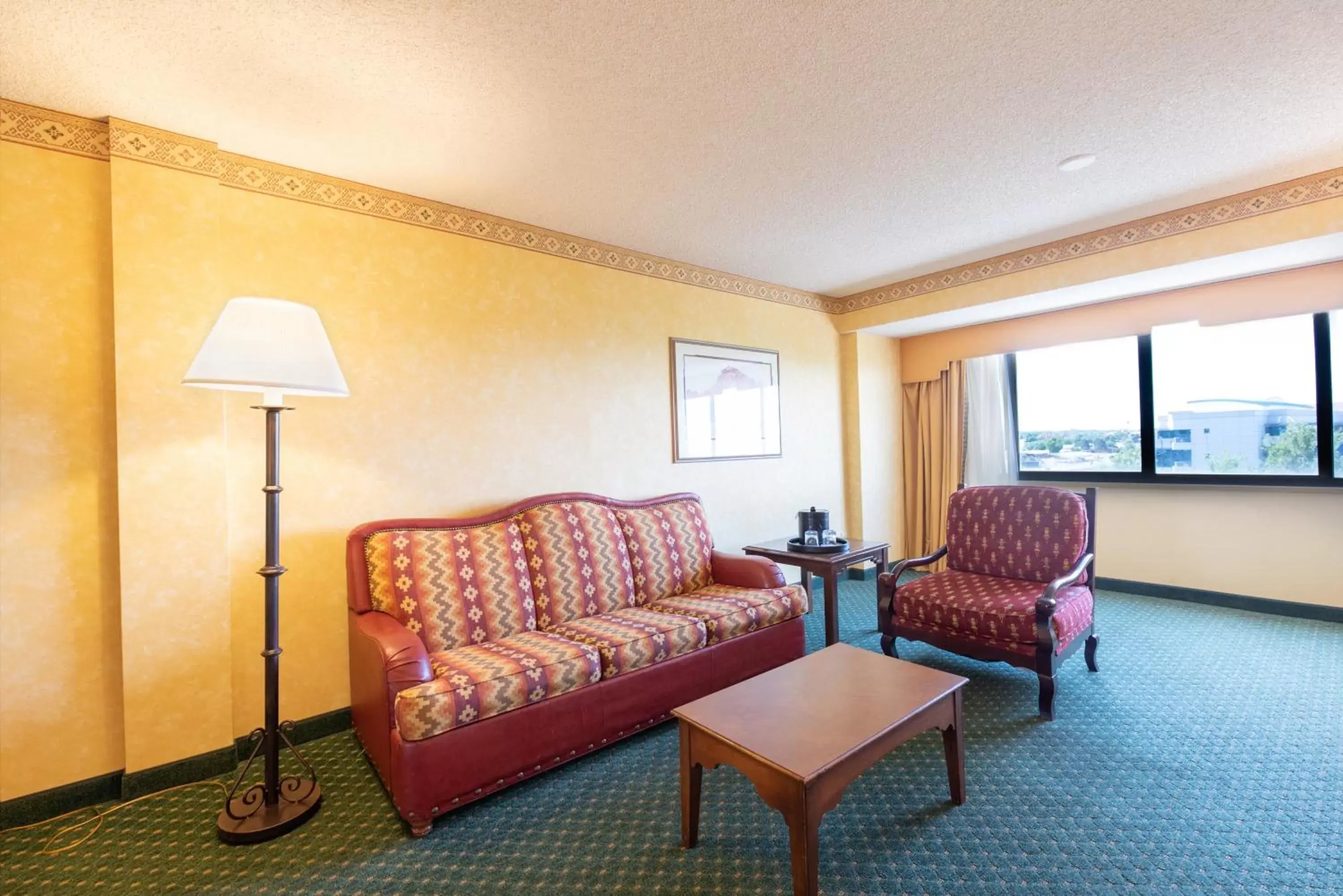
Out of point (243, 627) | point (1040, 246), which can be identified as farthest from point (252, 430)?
point (1040, 246)

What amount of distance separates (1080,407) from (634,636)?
4371 millimetres

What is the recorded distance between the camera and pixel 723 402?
14.1 ft

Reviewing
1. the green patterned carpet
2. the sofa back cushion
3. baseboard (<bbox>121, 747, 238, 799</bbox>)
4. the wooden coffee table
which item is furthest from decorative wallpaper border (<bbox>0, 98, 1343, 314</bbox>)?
the wooden coffee table

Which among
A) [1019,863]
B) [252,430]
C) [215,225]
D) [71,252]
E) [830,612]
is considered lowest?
[1019,863]

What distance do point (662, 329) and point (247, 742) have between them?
122 inches

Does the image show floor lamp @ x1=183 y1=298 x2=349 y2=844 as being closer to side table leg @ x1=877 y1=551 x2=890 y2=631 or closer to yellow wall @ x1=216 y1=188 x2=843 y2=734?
yellow wall @ x1=216 y1=188 x2=843 y2=734

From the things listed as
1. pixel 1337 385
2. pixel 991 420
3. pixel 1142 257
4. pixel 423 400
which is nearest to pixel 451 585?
pixel 423 400

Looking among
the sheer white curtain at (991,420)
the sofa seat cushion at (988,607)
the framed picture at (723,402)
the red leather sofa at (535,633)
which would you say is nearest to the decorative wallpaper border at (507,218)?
the framed picture at (723,402)

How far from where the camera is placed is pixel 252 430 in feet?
8.12

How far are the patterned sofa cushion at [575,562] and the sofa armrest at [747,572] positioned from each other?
596 millimetres

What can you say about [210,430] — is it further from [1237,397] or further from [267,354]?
[1237,397]

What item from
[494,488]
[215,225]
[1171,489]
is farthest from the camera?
[1171,489]

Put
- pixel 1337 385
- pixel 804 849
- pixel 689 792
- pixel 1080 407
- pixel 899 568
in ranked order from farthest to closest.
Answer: pixel 1080 407 < pixel 1337 385 < pixel 899 568 < pixel 689 792 < pixel 804 849

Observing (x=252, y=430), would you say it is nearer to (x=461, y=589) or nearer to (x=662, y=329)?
(x=461, y=589)
